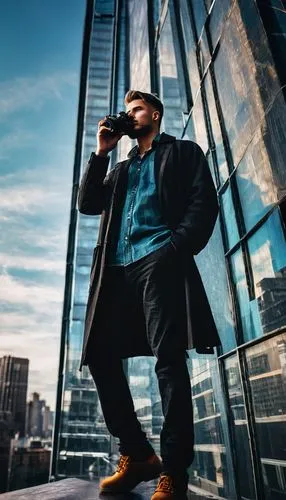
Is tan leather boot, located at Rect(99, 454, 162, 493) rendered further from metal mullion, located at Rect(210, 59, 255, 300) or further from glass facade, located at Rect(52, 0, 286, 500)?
metal mullion, located at Rect(210, 59, 255, 300)

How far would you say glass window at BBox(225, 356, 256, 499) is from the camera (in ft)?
7.19

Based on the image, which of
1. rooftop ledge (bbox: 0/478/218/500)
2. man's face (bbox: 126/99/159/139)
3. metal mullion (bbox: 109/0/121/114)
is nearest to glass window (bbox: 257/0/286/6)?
man's face (bbox: 126/99/159/139)

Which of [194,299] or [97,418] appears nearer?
[194,299]

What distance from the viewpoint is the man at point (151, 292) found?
59.3 inches

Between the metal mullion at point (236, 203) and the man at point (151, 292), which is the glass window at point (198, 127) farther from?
the man at point (151, 292)

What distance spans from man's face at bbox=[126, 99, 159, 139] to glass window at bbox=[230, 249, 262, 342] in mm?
1191

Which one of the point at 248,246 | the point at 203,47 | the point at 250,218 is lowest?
the point at 248,246

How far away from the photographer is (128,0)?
1052 cm

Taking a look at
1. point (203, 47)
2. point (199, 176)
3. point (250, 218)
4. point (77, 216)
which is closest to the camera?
point (199, 176)

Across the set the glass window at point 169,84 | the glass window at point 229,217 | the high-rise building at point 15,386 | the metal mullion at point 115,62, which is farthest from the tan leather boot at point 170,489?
the high-rise building at point 15,386

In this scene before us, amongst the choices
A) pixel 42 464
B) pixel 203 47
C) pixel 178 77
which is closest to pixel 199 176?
pixel 203 47

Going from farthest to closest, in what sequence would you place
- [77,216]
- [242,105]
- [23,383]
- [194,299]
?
[23,383] < [77,216] < [242,105] < [194,299]

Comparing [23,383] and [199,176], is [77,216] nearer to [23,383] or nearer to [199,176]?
[199,176]

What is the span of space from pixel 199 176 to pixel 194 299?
0.68m
